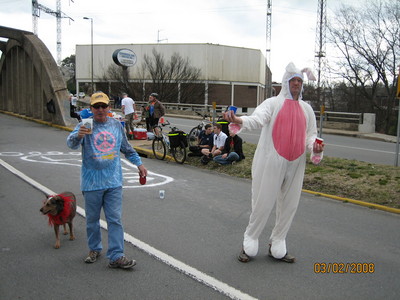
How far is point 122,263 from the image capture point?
163 inches

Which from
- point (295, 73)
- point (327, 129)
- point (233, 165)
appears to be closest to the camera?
point (295, 73)

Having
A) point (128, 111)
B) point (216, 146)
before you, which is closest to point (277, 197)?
point (216, 146)

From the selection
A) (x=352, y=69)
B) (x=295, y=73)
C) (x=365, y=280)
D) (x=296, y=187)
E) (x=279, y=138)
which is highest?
(x=352, y=69)

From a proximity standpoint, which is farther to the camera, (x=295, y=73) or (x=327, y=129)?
(x=327, y=129)

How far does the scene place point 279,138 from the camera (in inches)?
163

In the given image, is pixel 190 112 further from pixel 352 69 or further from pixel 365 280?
pixel 365 280

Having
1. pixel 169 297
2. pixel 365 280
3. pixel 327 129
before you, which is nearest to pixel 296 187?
pixel 365 280

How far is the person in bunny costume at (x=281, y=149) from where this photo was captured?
4.15 meters

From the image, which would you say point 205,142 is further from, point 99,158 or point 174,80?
point 174,80

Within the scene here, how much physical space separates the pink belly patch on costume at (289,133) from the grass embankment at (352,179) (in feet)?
12.4

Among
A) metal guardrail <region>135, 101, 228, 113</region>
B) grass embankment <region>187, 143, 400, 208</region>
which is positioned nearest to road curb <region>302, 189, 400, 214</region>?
grass embankment <region>187, 143, 400, 208</region>

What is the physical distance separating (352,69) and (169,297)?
3182 cm

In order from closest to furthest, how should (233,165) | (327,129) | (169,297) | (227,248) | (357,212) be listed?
(169,297) < (227,248) < (357,212) < (233,165) < (327,129)

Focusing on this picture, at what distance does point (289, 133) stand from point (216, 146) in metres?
6.61
